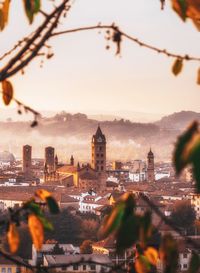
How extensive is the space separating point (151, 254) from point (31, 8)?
0.26m

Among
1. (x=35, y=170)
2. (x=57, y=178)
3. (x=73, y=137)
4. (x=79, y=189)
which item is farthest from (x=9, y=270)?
(x=73, y=137)

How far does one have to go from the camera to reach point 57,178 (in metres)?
36.6

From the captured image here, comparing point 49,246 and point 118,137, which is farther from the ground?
point 118,137

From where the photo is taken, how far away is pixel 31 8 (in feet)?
2.55

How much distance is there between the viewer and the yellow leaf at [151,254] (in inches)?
30.5

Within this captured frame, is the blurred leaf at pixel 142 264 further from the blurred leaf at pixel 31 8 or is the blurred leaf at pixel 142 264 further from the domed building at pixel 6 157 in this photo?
the domed building at pixel 6 157

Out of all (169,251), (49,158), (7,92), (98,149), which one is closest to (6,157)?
(49,158)

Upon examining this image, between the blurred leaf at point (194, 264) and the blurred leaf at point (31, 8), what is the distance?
0.26 metres

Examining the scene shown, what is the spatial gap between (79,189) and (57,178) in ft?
14.3

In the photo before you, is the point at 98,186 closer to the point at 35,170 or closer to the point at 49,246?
the point at 35,170

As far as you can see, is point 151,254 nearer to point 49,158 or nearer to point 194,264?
point 194,264

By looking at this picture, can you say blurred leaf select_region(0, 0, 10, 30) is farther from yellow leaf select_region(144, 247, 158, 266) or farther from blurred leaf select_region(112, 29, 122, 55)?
yellow leaf select_region(144, 247, 158, 266)

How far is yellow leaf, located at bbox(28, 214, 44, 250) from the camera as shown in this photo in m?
0.75

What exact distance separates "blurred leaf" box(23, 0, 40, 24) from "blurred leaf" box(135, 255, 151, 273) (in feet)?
0.81
